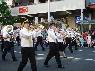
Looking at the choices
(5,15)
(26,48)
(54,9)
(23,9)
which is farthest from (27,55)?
(23,9)

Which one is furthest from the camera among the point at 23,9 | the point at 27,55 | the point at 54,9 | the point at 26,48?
the point at 23,9

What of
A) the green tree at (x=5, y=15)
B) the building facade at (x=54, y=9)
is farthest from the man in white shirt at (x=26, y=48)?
the green tree at (x=5, y=15)

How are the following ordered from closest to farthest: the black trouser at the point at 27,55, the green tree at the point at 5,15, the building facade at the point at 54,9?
the black trouser at the point at 27,55 → the building facade at the point at 54,9 → the green tree at the point at 5,15

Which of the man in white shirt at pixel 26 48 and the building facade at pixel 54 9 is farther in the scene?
the building facade at pixel 54 9

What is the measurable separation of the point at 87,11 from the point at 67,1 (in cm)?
403

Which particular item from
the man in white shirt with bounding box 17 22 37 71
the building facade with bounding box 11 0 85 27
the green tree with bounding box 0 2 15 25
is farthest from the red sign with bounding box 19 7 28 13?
the man in white shirt with bounding box 17 22 37 71

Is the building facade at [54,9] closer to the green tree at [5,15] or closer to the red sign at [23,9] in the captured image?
the red sign at [23,9]

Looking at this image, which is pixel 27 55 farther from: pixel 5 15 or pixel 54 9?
pixel 5 15

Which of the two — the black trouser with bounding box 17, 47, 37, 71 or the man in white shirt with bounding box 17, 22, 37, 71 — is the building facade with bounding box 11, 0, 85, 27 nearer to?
the man in white shirt with bounding box 17, 22, 37, 71

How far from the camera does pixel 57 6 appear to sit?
1991 inches

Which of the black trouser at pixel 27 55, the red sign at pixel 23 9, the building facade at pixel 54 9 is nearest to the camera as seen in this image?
the black trouser at pixel 27 55

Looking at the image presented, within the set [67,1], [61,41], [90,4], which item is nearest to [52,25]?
[61,41]

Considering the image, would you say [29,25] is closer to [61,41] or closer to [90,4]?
[61,41]

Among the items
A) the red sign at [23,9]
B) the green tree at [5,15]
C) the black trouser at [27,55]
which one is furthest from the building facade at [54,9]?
the black trouser at [27,55]
